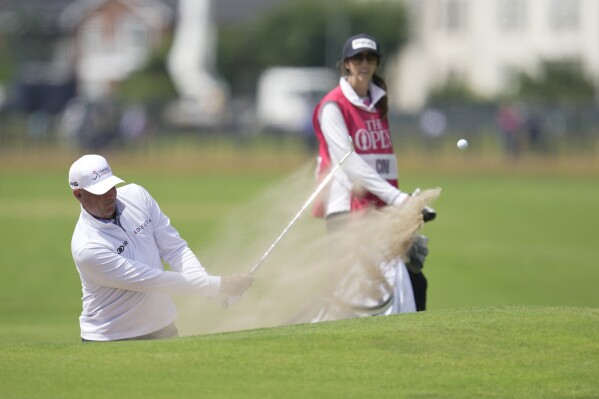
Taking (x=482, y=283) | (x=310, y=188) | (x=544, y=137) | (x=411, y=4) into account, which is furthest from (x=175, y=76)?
(x=310, y=188)

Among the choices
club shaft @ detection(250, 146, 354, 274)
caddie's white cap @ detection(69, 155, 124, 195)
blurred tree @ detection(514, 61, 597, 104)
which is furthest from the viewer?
blurred tree @ detection(514, 61, 597, 104)

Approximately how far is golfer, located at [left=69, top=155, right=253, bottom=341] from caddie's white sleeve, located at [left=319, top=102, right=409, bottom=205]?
1.47 metres

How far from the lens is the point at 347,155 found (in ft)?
30.2

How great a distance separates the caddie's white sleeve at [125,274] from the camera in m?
7.79

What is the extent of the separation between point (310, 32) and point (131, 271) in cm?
6782

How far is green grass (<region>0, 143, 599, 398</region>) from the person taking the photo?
22.8ft

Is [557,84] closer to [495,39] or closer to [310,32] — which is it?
[495,39]

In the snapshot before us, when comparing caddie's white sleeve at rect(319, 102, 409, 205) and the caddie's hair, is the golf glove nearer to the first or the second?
caddie's white sleeve at rect(319, 102, 409, 205)

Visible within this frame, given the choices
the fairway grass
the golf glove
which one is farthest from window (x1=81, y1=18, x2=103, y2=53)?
the fairway grass

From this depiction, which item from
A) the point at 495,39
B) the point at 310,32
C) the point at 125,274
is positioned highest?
the point at 310,32

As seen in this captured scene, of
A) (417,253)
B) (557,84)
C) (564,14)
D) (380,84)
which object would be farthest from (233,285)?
(564,14)

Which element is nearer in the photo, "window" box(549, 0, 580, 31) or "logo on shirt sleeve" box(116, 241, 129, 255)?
"logo on shirt sleeve" box(116, 241, 129, 255)

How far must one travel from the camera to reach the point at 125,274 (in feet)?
25.7

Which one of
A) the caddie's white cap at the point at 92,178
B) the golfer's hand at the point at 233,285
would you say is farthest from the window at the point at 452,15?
the caddie's white cap at the point at 92,178
